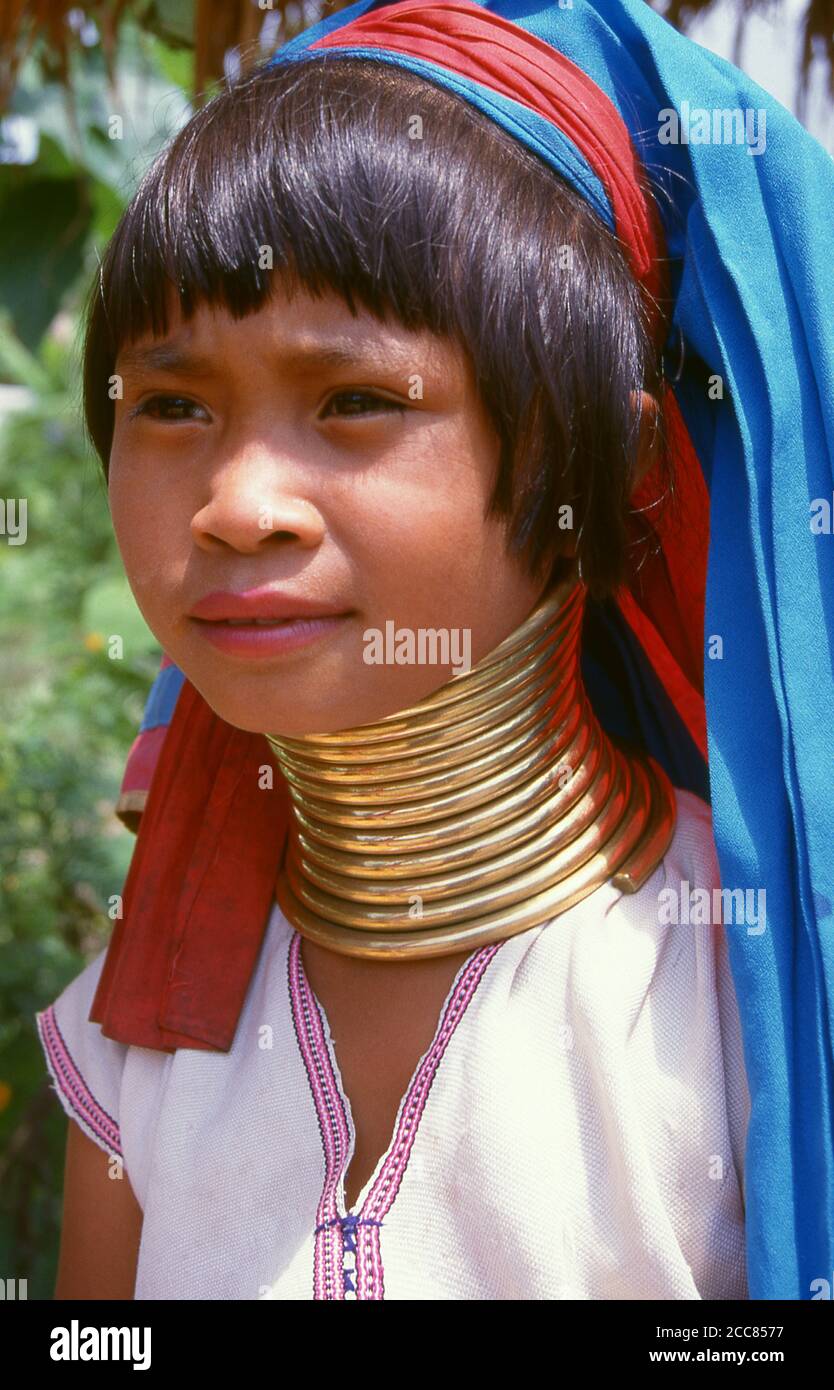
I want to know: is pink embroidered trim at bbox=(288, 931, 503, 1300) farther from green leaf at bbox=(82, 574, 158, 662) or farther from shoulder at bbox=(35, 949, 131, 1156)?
green leaf at bbox=(82, 574, 158, 662)

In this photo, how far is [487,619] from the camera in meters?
1.08

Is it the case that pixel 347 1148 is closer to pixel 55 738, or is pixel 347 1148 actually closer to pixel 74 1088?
pixel 74 1088

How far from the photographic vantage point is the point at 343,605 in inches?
40.2

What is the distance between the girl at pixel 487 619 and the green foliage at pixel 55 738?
1081 millimetres

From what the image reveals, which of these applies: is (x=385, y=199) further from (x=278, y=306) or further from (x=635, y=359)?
(x=635, y=359)

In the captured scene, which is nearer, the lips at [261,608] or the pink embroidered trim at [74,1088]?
the lips at [261,608]

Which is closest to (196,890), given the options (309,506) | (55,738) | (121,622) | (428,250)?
(309,506)

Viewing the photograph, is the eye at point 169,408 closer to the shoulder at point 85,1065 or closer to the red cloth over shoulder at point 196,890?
the red cloth over shoulder at point 196,890

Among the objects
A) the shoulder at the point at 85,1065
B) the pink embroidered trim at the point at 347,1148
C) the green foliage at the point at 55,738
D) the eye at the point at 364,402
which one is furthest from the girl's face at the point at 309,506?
the green foliage at the point at 55,738

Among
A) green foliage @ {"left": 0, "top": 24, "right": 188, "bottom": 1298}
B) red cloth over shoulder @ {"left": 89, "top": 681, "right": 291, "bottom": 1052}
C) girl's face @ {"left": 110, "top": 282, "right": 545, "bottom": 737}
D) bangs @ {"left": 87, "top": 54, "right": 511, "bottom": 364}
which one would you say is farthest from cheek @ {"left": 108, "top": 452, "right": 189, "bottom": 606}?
green foliage @ {"left": 0, "top": 24, "right": 188, "bottom": 1298}

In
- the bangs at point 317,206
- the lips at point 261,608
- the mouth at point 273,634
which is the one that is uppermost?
the bangs at point 317,206

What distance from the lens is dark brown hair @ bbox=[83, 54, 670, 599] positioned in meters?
0.99

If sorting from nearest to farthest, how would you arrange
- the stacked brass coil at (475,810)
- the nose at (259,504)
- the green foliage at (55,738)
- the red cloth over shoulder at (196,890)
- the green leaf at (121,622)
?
the nose at (259,504) → the stacked brass coil at (475,810) → the red cloth over shoulder at (196,890) → the green foliage at (55,738) → the green leaf at (121,622)

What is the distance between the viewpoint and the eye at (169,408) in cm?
106
